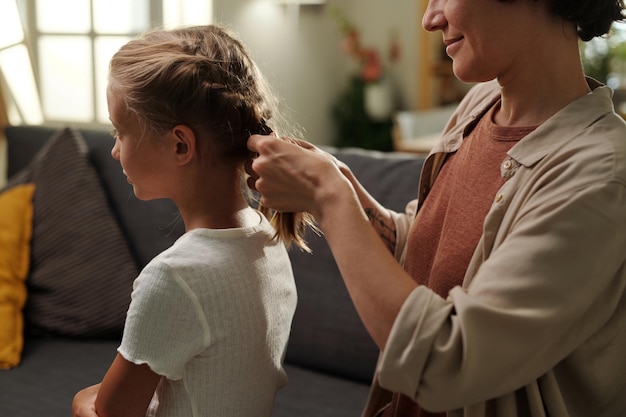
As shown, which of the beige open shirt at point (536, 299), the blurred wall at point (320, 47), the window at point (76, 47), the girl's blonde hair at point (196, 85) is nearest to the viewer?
the beige open shirt at point (536, 299)

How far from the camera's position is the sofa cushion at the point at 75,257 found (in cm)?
213

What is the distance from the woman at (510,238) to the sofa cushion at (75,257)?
1.09 m

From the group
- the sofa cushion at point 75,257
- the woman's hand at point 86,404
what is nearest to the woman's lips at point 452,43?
the woman's hand at point 86,404

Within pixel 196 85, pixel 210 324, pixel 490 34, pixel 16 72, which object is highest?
pixel 490 34

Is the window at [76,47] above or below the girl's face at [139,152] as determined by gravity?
below

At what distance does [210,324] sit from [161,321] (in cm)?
7

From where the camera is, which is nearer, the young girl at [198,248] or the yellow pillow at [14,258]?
the young girl at [198,248]

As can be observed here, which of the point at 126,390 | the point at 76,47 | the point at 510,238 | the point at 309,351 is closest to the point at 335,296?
the point at 309,351

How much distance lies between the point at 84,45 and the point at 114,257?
1.69 metres

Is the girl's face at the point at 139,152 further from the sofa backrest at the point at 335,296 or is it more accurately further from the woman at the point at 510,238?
the sofa backrest at the point at 335,296

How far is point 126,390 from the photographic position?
1068mm

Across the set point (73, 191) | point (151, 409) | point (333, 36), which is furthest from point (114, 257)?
point (333, 36)

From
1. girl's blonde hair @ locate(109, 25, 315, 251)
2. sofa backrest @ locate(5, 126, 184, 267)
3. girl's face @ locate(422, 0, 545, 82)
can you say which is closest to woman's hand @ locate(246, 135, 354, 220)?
girl's blonde hair @ locate(109, 25, 315, 251)

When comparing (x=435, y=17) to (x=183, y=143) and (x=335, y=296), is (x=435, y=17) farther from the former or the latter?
(x=335, y=296)
